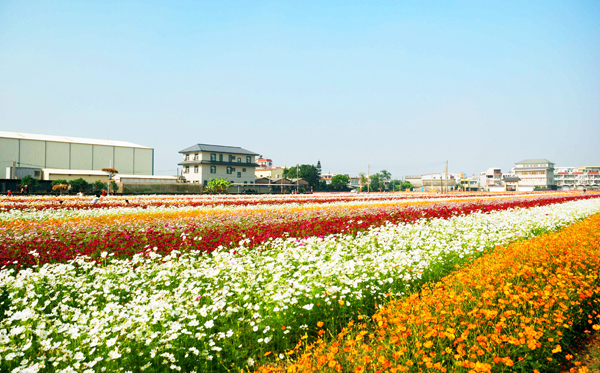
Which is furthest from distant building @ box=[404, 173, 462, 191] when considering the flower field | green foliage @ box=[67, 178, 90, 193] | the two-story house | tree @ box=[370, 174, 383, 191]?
the flower field

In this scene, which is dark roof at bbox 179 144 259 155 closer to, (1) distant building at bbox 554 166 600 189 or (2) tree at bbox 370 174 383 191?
(2) tree at bbox 370 174 383 191

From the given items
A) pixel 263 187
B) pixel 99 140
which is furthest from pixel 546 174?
pixel 99 140

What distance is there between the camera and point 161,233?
8680 mm

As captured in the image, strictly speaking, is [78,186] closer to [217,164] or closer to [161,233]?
[217,164]

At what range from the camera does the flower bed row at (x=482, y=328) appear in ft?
9.37

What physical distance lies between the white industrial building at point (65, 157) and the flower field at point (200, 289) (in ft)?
148

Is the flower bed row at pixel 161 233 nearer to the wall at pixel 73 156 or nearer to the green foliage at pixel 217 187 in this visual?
the green foliage at pixel 217 187

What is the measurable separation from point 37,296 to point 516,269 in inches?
250

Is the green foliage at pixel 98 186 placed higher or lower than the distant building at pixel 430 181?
lower

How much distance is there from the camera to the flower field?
3354mm

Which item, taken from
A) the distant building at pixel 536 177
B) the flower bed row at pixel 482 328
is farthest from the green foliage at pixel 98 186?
the distant building at pixel 536 177

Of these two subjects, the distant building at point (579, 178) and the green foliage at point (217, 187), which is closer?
the green foliage at point (217, 187)

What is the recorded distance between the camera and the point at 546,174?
8969cm

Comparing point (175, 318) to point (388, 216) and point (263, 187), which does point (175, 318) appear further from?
point (263, 187)
